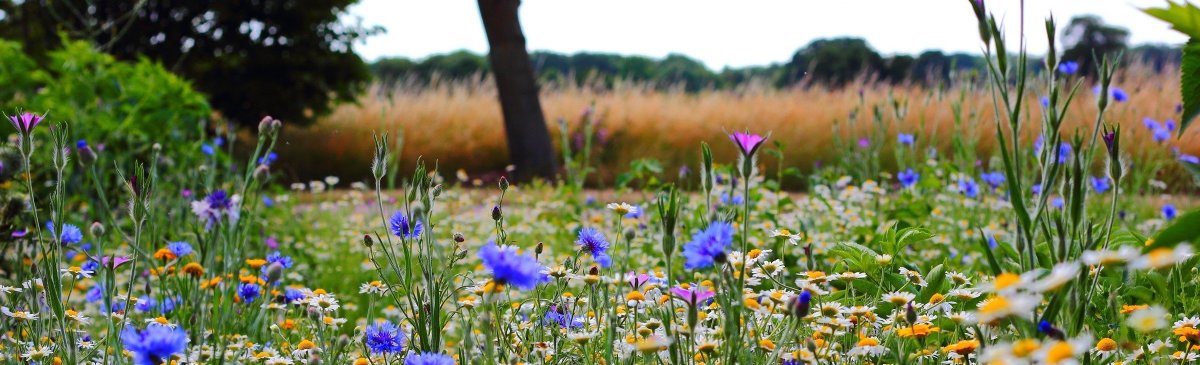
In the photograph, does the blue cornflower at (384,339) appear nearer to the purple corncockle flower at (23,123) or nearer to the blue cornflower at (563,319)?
the blue cornflower at (563,319)

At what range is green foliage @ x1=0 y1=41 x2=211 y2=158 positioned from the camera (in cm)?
501

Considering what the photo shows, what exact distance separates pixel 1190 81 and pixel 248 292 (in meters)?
1.78

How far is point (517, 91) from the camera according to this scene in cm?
945

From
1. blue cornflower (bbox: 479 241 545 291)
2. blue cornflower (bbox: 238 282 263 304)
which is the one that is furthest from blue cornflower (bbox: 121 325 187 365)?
blue cornflower (bbox: 238 282 263 304)

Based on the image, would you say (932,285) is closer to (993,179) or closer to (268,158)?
(268,158)

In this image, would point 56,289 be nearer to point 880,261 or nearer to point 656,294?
point 656,294

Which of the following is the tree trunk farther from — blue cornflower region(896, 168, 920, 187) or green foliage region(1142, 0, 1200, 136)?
green foliage region(1142, 0, 1200, 136)

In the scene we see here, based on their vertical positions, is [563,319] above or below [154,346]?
below

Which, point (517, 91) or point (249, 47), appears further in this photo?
point (249, 47)

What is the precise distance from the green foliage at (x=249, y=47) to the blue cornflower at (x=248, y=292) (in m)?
12.0

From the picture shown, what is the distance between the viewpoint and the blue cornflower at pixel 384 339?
163 centimetres

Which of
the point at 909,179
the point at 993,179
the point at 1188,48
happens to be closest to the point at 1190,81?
the point at 1188,48

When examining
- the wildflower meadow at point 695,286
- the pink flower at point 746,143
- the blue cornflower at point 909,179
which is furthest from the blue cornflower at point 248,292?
the blue cornflower at point 909,179

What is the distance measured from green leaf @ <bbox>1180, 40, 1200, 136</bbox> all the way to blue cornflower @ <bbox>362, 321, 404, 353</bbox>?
3.89ft
